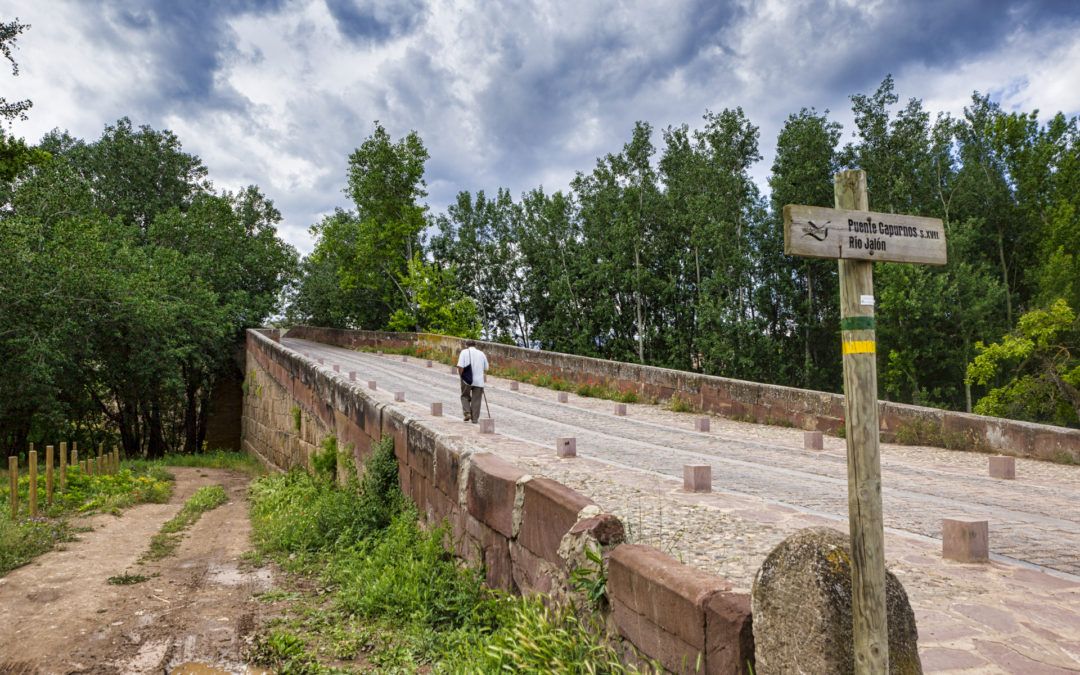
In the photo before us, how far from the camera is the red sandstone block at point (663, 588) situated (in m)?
3.01

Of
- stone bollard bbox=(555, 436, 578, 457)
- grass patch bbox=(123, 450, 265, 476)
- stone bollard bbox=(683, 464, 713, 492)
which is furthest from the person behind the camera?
grass patch bbox=(123, 450, 265, 476)

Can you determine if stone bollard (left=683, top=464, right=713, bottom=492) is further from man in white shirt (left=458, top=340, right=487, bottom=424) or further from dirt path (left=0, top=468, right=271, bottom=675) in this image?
man in white shirt (left=458, top=340, right=487, bottom=424)

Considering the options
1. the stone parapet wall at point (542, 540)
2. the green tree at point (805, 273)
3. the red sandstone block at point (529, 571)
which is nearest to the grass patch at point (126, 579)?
the stone parapet wall at point (542, 540)

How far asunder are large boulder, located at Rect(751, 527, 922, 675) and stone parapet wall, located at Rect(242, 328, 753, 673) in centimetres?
17

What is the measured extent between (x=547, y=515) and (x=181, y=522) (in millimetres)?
9845

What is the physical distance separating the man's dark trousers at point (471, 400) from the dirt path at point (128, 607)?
383 centimetres

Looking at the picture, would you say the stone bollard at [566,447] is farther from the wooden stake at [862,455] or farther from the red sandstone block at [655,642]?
the wooden stake at [862,455]

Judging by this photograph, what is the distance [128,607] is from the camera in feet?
Result: 24.2

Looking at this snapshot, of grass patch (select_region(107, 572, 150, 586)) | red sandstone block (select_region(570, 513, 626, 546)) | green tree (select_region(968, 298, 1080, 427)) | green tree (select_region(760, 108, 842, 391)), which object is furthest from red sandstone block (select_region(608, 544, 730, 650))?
green tree (select_region(760, 108, 842, 391))

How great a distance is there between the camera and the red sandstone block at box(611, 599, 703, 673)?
10.0 feet

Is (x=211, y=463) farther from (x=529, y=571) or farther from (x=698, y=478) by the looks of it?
(x=529, y=571)

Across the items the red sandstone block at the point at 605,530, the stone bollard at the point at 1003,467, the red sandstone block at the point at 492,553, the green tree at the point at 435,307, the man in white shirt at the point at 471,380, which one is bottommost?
the red sandstone block at the point at 492,553

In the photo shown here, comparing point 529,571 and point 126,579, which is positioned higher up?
→ point 529,571

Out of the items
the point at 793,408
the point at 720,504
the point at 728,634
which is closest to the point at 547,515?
the point at 720,504
